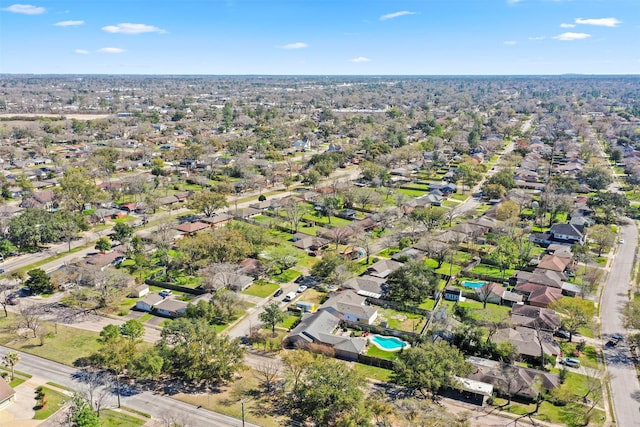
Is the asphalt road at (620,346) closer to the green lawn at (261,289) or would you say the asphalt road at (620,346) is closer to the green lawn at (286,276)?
the green lawn at (286,276)

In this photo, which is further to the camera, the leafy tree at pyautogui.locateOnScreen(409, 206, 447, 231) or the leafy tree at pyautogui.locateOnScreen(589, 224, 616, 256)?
the leafy tree at pyautogui.locateOnScreen(409, 206, 447, 231)

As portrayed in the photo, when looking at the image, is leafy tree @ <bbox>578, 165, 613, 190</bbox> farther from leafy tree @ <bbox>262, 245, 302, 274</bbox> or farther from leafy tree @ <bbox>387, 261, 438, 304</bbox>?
leafy tree @ <bbox>262, 245, 302, 274</bbox>

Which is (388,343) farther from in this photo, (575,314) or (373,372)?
(575,314)

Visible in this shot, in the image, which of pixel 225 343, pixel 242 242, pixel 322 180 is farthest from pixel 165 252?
pixel 322 180

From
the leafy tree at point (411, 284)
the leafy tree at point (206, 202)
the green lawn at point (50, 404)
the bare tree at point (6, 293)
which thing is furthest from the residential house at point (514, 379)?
the leafy tree at point (206, 202)

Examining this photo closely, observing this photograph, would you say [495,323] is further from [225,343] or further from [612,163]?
[612,163]

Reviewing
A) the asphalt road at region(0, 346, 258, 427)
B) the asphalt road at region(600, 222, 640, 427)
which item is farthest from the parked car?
the asphalt road at region(0, 346, 258, 427)

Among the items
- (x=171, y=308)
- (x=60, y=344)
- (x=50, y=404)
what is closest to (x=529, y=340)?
(x=171, y=308)

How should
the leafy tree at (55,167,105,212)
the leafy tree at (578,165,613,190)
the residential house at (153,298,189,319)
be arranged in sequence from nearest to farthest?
the residential house at (153,298,189,319) < the leafy tree at (55,167,105,212) < the leafy tree at (578,165,613,190)
